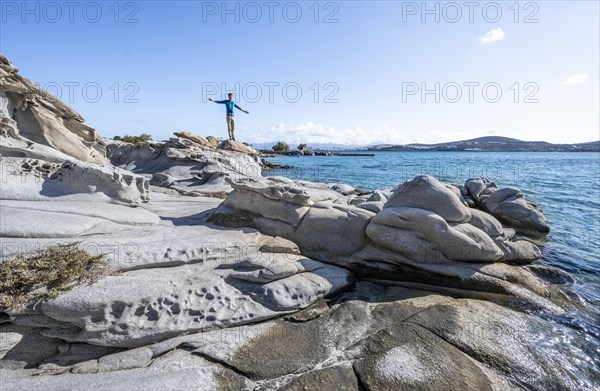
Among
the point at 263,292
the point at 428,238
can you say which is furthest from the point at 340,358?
the point at 428,238

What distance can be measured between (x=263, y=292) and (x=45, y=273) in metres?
2.93

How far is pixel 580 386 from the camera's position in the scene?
3.75m

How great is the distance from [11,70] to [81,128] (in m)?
2.35

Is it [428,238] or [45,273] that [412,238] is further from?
[45,273]

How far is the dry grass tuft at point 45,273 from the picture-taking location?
12.6 ft

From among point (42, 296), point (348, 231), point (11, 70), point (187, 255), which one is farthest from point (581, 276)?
point (11, 70)

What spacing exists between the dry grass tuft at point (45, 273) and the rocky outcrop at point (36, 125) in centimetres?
438

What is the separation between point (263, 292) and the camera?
4.77 m

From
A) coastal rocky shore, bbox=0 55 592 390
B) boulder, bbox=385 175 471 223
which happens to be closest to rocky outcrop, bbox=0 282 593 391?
coastal rocky shore, bbox=0 55 592 390

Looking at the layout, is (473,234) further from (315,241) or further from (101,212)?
(101,212)

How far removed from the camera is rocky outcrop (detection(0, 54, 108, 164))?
7328 millimetres

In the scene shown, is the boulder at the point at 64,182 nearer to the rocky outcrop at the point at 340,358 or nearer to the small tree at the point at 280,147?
the rocky outcrop at the point at 340,358

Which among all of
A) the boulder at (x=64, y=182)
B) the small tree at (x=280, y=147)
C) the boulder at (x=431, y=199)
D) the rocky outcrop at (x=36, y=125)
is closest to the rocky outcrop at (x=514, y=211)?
the boulder at (x=431, y=199)

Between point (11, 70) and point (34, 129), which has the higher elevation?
point (11, 70)
